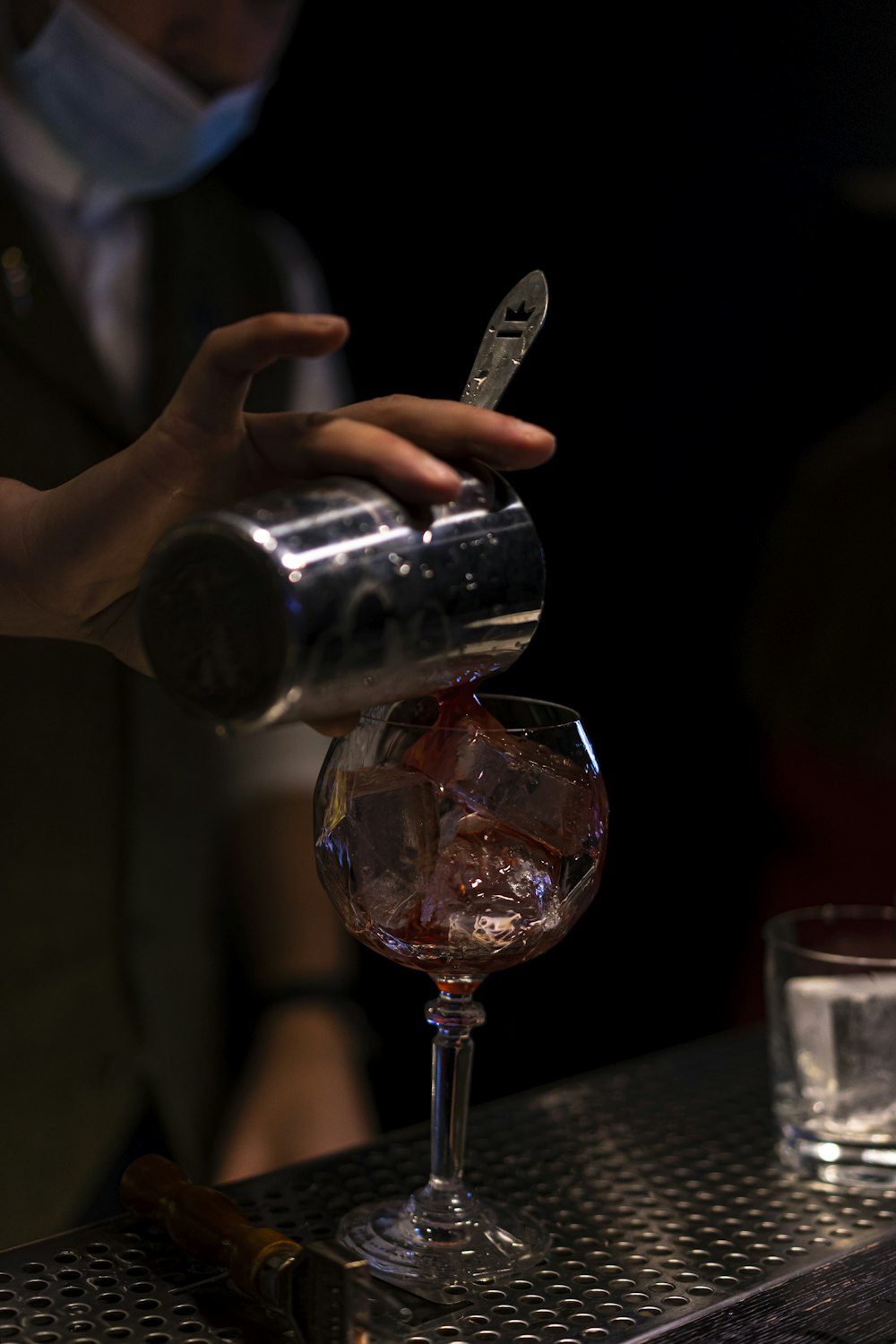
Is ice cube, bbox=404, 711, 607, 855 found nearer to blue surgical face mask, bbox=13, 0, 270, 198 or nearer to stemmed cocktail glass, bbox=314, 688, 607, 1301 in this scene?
stemmed cocktail glass, bbox=314, 688, 607, 1301

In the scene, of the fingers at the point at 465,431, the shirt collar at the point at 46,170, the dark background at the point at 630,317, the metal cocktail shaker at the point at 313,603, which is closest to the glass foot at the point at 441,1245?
the metal cocktail shaker at the point at 313,603

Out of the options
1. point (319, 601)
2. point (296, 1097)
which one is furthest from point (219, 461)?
point (296, 1097)

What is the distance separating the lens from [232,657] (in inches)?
25.7

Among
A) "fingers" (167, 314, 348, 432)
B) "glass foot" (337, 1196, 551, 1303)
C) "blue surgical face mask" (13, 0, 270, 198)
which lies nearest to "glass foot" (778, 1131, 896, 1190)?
"glass foot" (337, 1196, 551, 1303)

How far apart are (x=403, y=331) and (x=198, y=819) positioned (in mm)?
624

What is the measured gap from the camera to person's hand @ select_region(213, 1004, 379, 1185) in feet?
4.81

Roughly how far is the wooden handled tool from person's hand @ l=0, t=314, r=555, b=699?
1.18ft

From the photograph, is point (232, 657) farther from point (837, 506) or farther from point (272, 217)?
point (837, 506)

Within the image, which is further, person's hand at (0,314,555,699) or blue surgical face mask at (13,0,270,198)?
blue surgical face mask at (13,0,270,198)

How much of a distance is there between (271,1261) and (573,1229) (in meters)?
0.21

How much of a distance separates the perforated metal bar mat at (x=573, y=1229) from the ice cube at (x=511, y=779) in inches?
10.1

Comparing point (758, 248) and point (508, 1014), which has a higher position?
point (758, 248)

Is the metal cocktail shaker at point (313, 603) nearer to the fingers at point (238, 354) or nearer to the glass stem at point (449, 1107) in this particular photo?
→ the fingers at point (238, 354)

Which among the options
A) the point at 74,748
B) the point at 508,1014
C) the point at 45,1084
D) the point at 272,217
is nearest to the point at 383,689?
the point at 74,748
